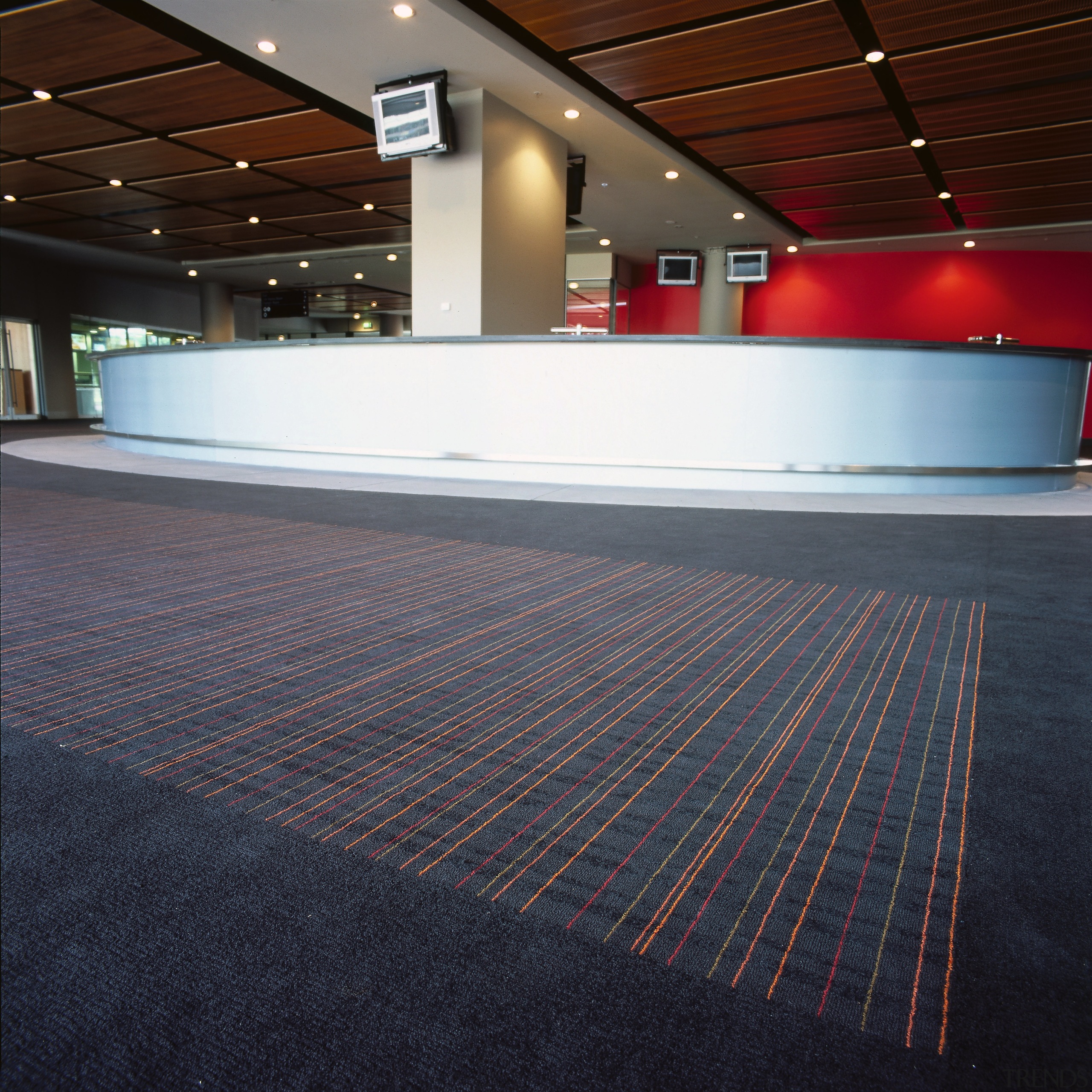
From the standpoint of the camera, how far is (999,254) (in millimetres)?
12852

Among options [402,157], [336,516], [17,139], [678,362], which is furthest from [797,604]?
[17,139]

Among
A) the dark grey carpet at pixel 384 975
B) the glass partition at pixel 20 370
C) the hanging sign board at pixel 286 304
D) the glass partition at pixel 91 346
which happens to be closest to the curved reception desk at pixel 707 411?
the dark grey carpet at pixel 384 975

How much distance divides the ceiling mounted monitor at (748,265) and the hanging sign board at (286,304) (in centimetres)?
1039

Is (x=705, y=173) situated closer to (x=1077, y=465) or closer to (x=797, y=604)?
(x=1077, y=465)

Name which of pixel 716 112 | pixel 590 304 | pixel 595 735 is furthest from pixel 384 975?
pixel 590 304

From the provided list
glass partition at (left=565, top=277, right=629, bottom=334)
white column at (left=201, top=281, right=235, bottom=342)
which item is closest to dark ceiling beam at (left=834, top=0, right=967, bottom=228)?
glass partition at (left=565, top=277, right=629, bottom=334)

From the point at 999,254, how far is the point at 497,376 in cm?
1104

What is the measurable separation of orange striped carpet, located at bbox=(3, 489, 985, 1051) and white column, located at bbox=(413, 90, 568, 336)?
197 inches

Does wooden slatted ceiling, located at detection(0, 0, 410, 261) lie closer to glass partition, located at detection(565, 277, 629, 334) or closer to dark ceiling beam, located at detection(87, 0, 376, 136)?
dark ceiling beam, located at detection(87, 0, 376, 136)

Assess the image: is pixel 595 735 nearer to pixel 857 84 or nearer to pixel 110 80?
pixel 857 84

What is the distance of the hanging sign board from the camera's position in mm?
18625

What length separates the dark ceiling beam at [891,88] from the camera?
5523mm

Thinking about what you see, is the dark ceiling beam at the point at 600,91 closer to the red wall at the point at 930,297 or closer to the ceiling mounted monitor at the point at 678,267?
the ceiling mounted monitor at the point at 678,267

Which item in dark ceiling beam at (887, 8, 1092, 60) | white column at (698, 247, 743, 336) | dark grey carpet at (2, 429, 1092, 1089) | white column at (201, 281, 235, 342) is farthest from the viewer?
white column at (201, 281, 235, 342)
